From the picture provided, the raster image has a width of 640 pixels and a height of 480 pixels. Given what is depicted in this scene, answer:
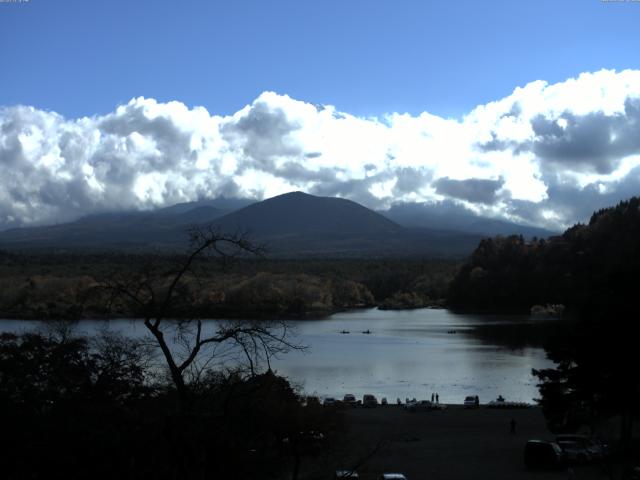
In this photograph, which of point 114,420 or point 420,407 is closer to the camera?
point 114,420

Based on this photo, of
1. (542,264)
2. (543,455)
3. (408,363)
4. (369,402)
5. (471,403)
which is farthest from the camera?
(542,264)

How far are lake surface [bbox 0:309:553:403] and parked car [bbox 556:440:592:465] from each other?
25.8 ft

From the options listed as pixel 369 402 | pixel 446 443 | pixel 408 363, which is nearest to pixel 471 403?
pixel 369 402

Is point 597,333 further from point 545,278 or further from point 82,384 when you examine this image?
point 545,278

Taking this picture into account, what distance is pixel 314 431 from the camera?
13297 mm

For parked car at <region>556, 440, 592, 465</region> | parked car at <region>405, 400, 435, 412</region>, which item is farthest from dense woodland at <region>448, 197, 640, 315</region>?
parked car at <region>556, 440, 592, 465</region>

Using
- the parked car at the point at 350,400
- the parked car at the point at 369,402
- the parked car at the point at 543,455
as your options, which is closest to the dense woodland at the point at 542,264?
the parked car at the point at 350,400

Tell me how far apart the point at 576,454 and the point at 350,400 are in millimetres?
12255

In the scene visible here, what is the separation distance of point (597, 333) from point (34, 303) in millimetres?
60047

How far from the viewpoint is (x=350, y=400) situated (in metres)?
26.9

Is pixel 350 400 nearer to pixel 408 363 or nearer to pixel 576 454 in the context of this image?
pixel 576 454

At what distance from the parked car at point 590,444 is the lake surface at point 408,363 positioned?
7433 millimetres

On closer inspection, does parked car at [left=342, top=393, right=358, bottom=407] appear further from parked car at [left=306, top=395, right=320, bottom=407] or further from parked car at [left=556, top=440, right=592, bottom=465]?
parked car at [left=556, top=440, right=592, bottom=465]

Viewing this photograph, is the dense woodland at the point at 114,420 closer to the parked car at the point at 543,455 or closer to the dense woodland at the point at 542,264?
the parked car at the point at 543,455
